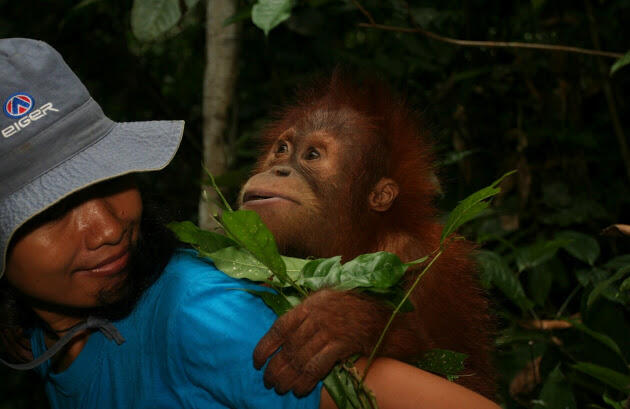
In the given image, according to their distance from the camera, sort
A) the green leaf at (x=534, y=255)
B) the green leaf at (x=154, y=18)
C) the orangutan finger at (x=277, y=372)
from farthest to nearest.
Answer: the green leaf at (x=534, y=255) < the green leaf at (x=154, y=18) < the orangutan finger at (x=277, y=372)

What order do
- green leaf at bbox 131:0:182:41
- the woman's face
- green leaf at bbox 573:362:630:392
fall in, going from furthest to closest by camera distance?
green leaf at bbox 131:0:182:41 < green leaf at bbox 573:362:630:392 < the woman's face

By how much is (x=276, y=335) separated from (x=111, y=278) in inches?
12.6

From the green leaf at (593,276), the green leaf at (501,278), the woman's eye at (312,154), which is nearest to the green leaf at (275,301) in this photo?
the woman's eye at (312,154)

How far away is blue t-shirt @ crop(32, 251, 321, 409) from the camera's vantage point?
3.12 ft

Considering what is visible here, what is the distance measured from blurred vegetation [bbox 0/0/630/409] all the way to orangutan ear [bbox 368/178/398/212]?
0.30 m

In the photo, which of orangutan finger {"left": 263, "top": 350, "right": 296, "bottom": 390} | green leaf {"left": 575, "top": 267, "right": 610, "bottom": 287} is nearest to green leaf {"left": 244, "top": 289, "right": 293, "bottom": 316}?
orangutan finger {"left": 263, "top": 350, "right": 296, "bottom": 390}

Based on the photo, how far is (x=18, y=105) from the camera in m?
1.03

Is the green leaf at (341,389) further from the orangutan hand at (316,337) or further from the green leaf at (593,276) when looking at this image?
the green leaf at (593,276)

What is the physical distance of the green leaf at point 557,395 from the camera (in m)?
1.56

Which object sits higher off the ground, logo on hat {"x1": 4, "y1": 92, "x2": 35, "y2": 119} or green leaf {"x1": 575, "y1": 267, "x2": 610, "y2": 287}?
logo on hat {"x1": 4, "y1": 92, "x2": 35, "y2": 119}

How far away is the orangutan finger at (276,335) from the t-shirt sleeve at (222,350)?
0.01 meters

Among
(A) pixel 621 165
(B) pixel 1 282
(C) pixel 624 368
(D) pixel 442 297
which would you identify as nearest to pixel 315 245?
(D) pixel 442 297

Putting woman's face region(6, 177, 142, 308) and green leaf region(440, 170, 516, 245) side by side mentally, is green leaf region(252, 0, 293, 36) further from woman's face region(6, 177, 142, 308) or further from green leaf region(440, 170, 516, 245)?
green leaf region(440, 170, 516, 245)

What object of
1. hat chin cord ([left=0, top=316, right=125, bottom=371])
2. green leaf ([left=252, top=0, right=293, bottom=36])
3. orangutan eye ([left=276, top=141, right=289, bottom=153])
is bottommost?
hat chin cord ([left=0, top=316, right=125, bottom=371])
